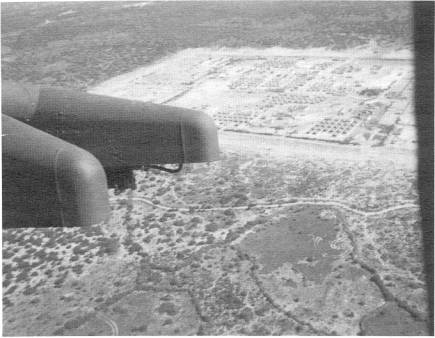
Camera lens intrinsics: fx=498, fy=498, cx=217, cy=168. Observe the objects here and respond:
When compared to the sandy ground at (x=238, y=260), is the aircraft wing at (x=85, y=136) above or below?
above

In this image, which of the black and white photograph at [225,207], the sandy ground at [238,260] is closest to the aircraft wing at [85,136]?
the black and white photograph at [225,207]

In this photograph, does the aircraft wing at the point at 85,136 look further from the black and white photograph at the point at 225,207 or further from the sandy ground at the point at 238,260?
the sandy ground at the point at 238,260

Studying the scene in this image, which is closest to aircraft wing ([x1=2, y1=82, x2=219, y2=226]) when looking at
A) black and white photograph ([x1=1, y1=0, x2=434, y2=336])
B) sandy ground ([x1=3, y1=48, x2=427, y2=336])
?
black and white photograph ([x1=1, y1=0, x2=434, y2=336])

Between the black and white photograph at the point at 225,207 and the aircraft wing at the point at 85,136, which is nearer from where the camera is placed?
the aircraft wing at the point at 85,136

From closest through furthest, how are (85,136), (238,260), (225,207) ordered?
1. (85,136)
2. (238,260)
3. (225,207)

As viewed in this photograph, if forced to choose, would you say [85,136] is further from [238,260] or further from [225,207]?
[225,207]

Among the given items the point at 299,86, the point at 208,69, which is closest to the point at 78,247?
the point at 299,86

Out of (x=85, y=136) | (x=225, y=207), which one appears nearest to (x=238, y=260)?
(x=225, y=207)

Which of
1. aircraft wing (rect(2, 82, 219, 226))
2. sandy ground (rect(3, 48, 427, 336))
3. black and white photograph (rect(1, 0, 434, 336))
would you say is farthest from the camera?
sandy ground (rect(3, 48, 427, 336))

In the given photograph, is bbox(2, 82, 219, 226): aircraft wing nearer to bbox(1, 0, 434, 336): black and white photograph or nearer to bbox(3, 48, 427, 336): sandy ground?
bbox(1, 0, 434, 336): black and white photograph
